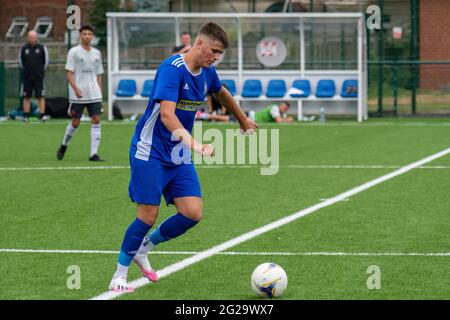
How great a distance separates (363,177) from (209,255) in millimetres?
6439

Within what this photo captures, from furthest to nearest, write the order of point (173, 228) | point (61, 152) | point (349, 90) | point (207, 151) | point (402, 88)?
point (402, 88), point (349, 90), point (61, 152), point (173, 228), point (207, 151)

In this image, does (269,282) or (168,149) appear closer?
(269,282)

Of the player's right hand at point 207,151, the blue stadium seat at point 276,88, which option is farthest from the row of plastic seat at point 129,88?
the player's right hand at point 207,151

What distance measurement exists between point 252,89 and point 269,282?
21308 millimetres

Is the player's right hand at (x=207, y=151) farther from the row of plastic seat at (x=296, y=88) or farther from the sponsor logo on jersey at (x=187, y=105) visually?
the row of plastic seat at (x=296, y=88)

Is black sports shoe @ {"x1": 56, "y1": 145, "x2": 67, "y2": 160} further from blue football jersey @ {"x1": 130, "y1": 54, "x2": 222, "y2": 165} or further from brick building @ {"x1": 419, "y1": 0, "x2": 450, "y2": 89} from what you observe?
brick building @ {"x1": 419, "y1": 0, "x2": 450, "y2": 89}

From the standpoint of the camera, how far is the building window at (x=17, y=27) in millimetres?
43125

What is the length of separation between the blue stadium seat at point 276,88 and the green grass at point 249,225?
28.2 feet

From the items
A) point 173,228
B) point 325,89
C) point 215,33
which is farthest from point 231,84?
point 215,33

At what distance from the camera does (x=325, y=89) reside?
1125 inches

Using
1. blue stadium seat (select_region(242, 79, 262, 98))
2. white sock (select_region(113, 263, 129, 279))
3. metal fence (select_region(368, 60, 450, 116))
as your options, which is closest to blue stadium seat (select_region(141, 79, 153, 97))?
blue stadium seat (select_region(242, 79, 262, 98))

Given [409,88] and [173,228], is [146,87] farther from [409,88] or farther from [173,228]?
[173,228]

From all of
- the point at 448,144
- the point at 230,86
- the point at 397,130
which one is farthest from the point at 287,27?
the point at 448,144

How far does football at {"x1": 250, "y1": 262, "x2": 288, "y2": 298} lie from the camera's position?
24.6ft
